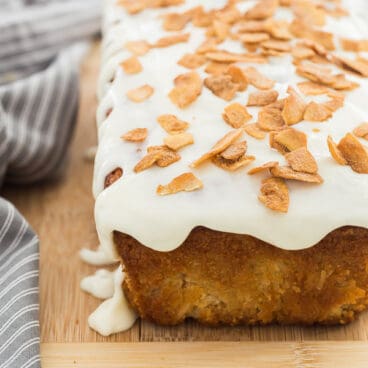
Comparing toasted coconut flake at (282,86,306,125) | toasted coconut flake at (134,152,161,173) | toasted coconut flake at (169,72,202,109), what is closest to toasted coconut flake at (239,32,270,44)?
toasted coconut flake at (169,72,202,109)

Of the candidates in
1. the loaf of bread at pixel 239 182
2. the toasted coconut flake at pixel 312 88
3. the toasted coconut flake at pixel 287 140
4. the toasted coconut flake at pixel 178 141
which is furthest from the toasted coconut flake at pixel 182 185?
the toasted coconut flake at pixel 312 88

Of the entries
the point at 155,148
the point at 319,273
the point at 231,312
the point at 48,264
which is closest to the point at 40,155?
the point at 48,264

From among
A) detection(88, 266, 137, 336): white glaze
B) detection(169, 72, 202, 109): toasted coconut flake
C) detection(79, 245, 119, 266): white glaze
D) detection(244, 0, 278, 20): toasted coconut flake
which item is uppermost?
detection(169, 72, 202, 109): toasted coconut flake

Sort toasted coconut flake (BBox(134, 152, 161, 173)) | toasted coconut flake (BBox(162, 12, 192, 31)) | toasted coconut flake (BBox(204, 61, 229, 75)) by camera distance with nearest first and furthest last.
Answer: toasted coconut flake (BBox(134, 152, 161, 173)) → toasted coconut flake (BBox(204, 61, 229, 75)) → toasted coconut flake (BBox(162, 12, 192, 31))

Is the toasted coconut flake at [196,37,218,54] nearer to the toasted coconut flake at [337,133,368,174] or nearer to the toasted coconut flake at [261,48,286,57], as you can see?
the toasted coconut flake at [261,48,286,57]

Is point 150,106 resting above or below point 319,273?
above

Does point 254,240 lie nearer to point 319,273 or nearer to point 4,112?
point 319,273
